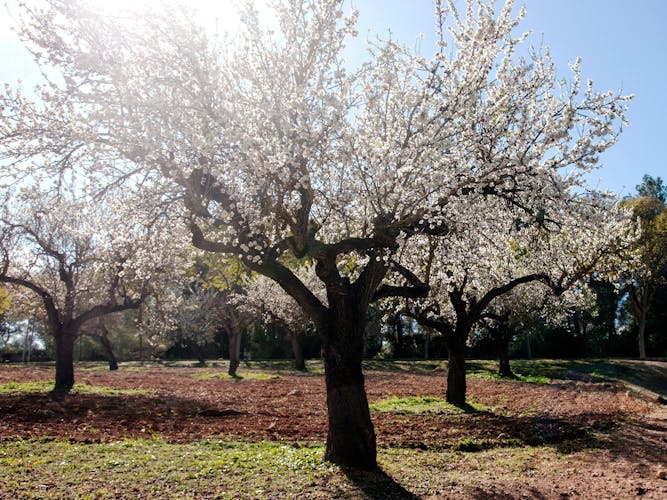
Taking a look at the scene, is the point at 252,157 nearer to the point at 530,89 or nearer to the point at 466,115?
the point at 466,115

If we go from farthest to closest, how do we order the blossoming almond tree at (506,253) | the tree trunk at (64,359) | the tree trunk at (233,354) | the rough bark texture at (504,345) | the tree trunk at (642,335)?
the tree trunk at (642,335), the tree trunk at (233,354), the rough bark texture at (504,345), the tree trunk at (64,359), the blossoming almond tree at (506,253)

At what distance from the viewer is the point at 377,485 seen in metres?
7.34

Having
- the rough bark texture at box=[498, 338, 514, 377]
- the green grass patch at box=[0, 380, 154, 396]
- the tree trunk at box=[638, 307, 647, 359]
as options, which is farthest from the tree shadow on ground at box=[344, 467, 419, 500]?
the tree trunk at box=[638, 307, 647, 359]

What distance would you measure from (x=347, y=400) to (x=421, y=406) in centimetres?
830

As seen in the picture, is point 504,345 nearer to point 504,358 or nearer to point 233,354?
point 504,358

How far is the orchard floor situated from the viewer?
7215mm

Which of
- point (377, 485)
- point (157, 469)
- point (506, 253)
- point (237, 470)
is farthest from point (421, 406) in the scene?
point (157, 469)

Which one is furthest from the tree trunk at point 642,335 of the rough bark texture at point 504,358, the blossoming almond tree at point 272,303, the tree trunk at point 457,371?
the tree trunk at point 457,371

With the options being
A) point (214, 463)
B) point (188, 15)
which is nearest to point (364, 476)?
point (214, 463)

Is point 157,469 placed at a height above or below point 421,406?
above

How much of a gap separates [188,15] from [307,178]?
9.75 ft

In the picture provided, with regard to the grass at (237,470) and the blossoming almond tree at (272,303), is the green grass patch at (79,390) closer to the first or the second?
the grass at (237,470)

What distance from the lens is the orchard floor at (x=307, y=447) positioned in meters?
7.21

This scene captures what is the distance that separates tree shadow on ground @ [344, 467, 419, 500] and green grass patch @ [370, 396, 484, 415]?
23.4ft
